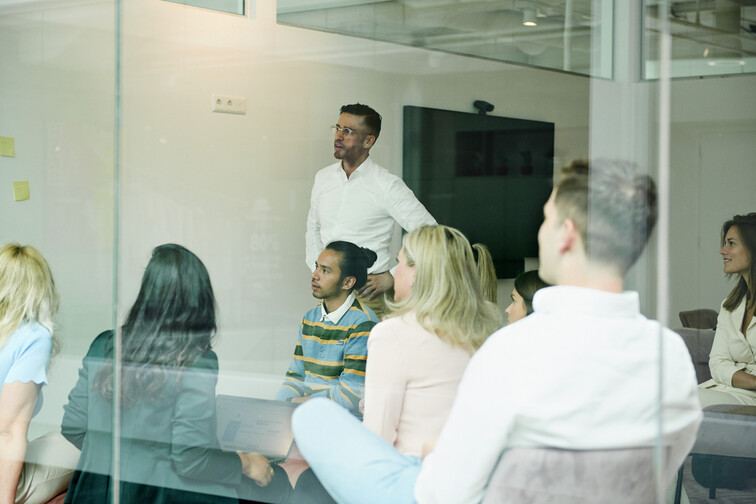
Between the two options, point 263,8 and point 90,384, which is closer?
point 90,384

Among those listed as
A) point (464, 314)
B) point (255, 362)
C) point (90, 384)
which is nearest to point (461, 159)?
point (464, 314)

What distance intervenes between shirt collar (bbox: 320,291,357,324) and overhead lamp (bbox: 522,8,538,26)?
142cm

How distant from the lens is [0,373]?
10.7ft

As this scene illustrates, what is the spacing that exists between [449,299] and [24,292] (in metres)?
1.86

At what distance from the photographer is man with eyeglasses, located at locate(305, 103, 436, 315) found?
3482 mm

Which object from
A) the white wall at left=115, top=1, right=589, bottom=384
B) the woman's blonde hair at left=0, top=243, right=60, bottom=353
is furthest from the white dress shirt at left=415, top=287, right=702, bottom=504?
the woman's blonde hair at left=0, top=243, right=60, bottom=353

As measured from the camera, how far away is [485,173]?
334 cm

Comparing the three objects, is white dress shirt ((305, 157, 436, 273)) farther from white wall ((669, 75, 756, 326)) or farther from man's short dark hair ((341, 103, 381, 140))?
white wall ((669, 75, 756, 326))

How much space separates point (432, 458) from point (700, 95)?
1.72 m

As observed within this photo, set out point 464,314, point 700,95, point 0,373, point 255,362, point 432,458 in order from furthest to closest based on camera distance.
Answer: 1. point 255,362
2. point 0,373
3. point 700,95
4. point 464,314
5. point 432,458

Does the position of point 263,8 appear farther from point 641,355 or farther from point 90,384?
point 641,355

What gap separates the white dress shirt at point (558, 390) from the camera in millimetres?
1819

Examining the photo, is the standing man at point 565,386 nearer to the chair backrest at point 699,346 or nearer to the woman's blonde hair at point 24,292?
the chair backrest at point 699,346

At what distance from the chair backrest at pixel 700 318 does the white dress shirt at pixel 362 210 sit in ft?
3.63
